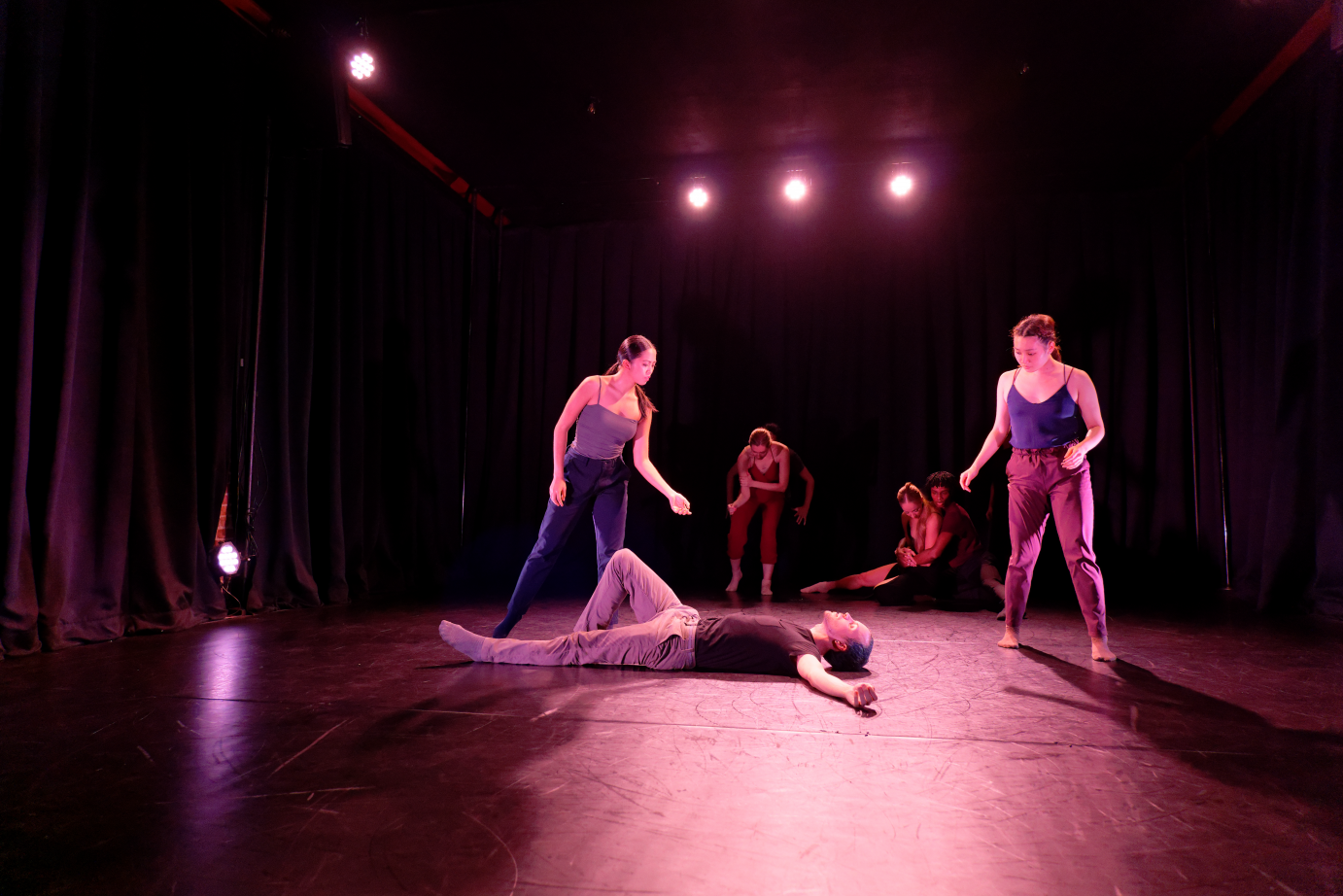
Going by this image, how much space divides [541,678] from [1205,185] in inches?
258

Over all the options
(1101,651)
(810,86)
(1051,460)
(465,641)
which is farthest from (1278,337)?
(465,641)

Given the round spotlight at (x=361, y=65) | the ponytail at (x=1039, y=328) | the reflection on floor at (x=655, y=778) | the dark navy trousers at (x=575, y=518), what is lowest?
the reflection on floor at (x=655, y=778)


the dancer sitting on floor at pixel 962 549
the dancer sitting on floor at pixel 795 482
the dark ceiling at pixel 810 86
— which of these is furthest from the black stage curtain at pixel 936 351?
the dancer sitting on floor at pixel 962 549

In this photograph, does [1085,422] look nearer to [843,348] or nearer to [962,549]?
[962,549]

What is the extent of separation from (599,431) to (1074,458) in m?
2.20

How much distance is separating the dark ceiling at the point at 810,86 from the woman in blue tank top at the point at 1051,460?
2.34 meters

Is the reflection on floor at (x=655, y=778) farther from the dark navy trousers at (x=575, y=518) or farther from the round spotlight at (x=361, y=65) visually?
the round spotlight at (x=361, y=65)

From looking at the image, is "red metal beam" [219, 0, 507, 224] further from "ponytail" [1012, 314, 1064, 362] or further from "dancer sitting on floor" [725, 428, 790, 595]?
"ponytail" [1012, 314, 1064, 362]

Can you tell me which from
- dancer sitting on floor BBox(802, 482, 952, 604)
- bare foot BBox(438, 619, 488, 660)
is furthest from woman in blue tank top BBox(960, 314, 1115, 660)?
bare foot BBox(438, 619, 488, 660)

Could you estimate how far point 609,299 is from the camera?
300 inches

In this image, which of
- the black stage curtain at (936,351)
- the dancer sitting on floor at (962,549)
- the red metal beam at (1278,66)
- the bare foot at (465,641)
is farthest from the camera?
the dancer sitting on floor at (962,549)

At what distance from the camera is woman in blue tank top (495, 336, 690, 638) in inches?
138

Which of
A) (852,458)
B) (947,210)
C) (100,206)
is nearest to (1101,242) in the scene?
(947,210)

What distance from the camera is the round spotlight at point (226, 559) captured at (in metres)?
4.38
